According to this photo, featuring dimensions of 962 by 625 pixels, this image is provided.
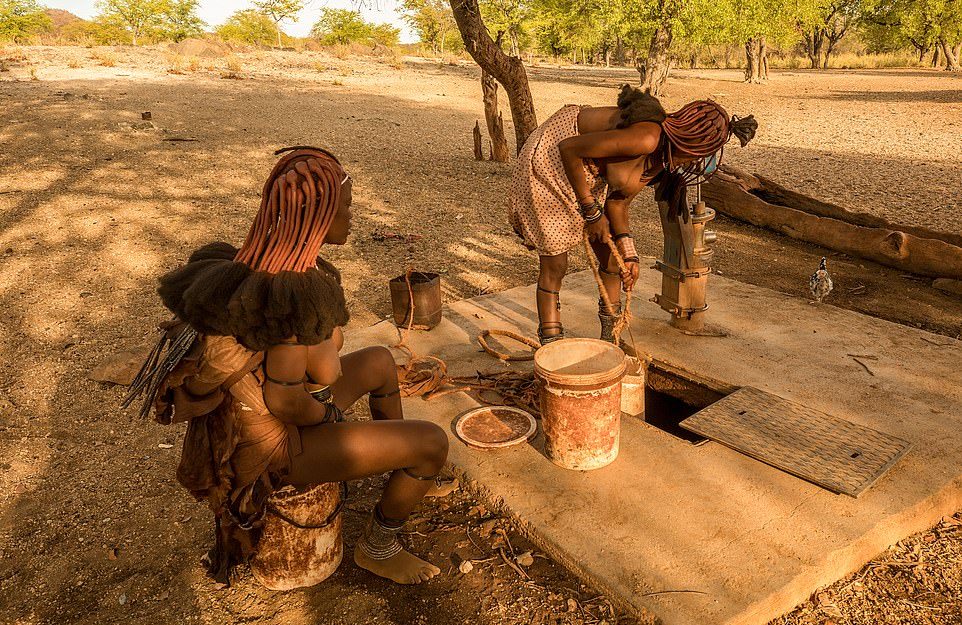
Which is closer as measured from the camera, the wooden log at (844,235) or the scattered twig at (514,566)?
the scattered twig at (514,566)

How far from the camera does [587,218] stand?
370cm

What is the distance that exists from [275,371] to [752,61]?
32695mm

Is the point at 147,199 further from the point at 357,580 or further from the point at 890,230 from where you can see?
the point at 890,230

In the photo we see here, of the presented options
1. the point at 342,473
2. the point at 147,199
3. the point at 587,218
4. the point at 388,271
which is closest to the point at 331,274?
the point at 342,473

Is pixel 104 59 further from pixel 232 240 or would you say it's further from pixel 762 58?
pixel 762 58

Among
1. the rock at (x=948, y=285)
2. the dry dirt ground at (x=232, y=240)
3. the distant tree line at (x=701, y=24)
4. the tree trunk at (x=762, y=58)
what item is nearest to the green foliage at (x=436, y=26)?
the distant tree line at (x=701, y=24)

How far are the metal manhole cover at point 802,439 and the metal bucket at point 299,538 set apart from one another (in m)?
1.82

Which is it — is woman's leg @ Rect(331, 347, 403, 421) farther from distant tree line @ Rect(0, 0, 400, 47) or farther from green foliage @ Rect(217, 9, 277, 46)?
green foliage @ Rect(217, 9, 277, 46)

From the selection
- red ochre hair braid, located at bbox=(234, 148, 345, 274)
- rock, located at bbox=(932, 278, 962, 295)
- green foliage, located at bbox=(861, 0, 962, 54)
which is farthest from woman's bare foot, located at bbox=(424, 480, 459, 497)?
green foliage, located at bbox=(861, 0, 962, 54)

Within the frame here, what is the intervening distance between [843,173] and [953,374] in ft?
26.4

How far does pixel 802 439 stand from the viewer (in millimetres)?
3225

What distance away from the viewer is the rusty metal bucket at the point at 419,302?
4652mm

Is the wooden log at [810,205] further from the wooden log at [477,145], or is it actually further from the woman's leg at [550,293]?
the wooden log at [477,145]

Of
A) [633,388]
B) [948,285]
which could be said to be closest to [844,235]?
[948,285]
